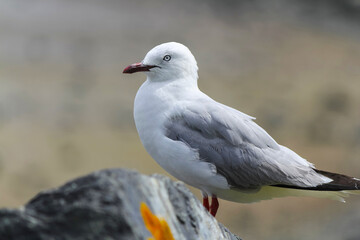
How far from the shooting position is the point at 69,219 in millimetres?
2006

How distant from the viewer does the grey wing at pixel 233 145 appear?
3.82 m

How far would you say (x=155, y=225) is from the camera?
229 cm

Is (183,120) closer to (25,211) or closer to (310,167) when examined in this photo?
(310,167)

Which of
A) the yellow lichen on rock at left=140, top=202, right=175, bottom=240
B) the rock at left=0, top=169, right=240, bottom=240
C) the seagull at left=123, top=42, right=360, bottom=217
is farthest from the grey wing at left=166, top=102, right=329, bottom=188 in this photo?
the rock at left=0, top=169, right=240, bottom=240

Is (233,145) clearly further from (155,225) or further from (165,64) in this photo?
(155,225)

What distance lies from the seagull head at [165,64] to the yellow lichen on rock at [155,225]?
1907 mm

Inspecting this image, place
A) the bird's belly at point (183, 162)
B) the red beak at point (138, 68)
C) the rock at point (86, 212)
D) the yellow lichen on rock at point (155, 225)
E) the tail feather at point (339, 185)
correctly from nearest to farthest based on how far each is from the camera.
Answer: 1. the rock at point (86, 212)
2. the yellow lichen on rock at point (155, 225)
3. the bird's belly at point (183, 162)
4. the tail feather at point (339, 185)
5. the red beak at point (138, 68)

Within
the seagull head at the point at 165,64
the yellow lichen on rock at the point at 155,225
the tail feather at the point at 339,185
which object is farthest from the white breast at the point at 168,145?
the yellow lichen on rock at the point at 155,225

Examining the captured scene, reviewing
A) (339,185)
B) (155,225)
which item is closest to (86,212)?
(155,225)

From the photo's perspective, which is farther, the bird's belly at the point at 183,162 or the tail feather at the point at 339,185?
the tail feather at the point at 339,185

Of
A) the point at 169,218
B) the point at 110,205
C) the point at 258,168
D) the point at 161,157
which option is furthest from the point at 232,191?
the point at 110,205

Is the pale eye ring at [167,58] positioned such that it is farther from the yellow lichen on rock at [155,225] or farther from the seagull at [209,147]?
the yellow lichen on rock at [155,225]

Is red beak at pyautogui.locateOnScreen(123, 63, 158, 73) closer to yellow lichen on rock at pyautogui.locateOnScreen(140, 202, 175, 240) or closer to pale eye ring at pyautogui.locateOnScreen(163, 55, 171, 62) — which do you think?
pale eye ring at pyautogui.locateOnScreen(163, 55, 171, 62)

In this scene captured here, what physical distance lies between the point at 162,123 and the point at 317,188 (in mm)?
1132
